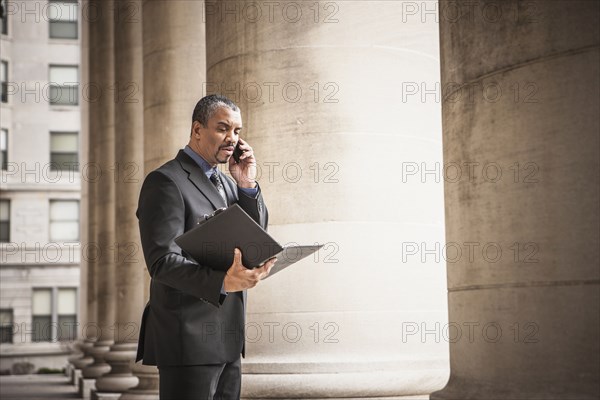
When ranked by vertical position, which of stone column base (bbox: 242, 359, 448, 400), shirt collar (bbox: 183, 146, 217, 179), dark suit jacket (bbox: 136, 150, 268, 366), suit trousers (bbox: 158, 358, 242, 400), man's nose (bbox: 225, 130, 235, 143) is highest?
man's nose (bbox: 225, 130, 235, 143)

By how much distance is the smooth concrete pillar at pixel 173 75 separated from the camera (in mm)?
30031

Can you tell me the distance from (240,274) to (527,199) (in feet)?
9.79

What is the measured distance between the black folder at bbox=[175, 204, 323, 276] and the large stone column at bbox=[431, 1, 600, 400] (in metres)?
1.92

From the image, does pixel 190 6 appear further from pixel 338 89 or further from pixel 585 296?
pixel 585 296

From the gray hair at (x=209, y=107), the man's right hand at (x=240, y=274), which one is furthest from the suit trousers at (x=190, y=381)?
the gray hair at (x=209, y=107)

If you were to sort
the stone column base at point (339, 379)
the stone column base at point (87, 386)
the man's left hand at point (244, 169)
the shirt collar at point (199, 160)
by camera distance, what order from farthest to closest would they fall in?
the stone column base at point (87, 386) < the stone column base at point (339, 379) < the man's left hand at point (244, 169) < the shirt collar at point (199, 160)

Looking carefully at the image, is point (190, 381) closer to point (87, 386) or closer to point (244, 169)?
point (244, 169)

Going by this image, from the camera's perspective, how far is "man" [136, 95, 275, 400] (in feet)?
32.6

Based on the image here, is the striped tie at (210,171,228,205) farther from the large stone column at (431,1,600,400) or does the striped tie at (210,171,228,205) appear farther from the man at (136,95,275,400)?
the large stone column at (431,1,600,400)

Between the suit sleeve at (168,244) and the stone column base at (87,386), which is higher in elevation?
the suit sleeve at (168,244)

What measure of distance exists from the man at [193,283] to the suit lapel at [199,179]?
1 cm

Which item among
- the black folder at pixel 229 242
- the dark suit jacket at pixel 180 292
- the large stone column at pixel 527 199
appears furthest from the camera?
the dark suit jacket at pixel 180 292

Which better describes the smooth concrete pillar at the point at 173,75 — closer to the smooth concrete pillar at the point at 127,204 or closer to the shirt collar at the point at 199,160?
the smooth concrete pillar at the point at 127,204

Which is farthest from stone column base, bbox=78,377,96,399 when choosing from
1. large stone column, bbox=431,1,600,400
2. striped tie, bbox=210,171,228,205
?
large stone column, bbox=431,1,600,400
